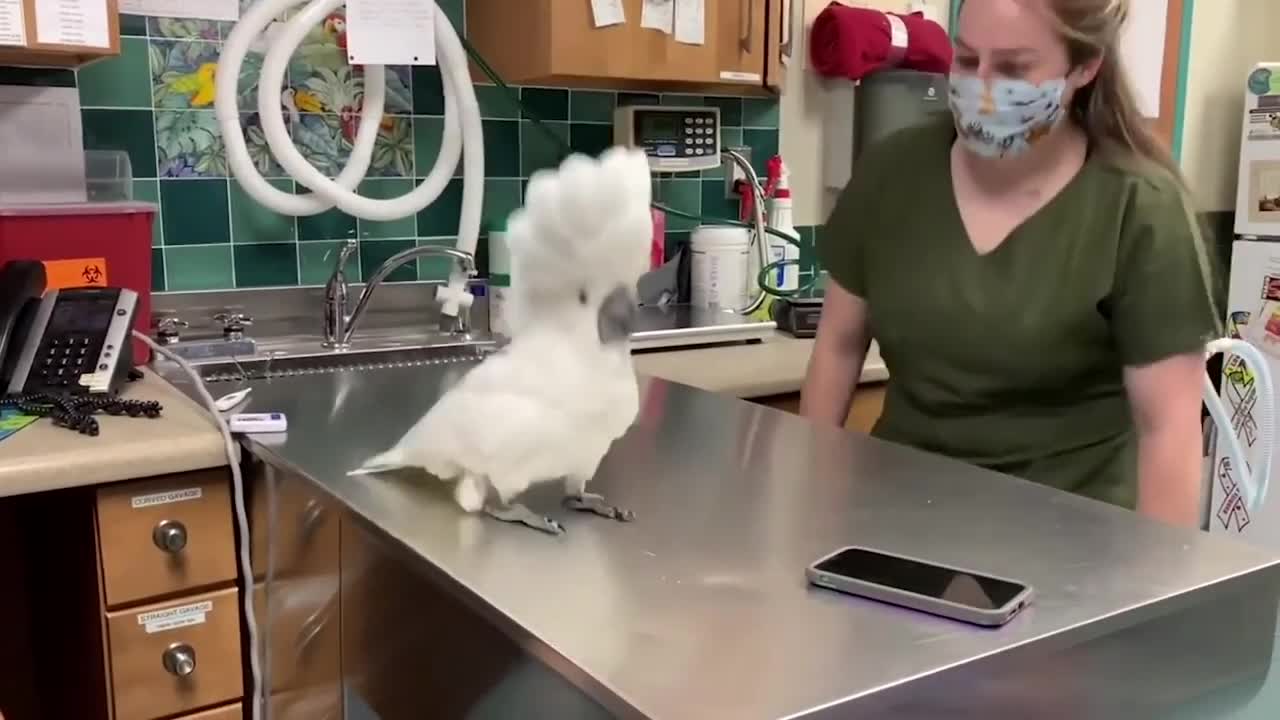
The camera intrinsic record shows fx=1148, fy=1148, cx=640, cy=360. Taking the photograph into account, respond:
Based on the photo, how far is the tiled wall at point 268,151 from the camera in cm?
186

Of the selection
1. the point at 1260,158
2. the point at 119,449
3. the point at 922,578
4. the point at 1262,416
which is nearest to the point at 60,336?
the point at 119,449

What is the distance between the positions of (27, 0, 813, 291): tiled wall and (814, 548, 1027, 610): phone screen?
1.44m

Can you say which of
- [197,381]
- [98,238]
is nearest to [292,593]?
[197,381]

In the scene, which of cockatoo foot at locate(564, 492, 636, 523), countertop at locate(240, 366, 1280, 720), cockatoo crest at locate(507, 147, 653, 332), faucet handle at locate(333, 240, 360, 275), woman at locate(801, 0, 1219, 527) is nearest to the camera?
countertop at locate(240, 366, 1280, 720)

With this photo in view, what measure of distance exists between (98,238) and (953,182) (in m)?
1.16

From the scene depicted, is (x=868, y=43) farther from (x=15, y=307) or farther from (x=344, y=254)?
(x=15, y=307)

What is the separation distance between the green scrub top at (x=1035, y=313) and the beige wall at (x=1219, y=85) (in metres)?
2.32

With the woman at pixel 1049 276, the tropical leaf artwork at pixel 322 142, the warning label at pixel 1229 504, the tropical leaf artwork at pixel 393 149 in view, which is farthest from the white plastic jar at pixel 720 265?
the warning label at pixel 1229 504

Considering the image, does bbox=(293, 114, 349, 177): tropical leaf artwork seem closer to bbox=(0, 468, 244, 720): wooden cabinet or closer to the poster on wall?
bbox=(0, 468, 244, 720): wooden cabinet

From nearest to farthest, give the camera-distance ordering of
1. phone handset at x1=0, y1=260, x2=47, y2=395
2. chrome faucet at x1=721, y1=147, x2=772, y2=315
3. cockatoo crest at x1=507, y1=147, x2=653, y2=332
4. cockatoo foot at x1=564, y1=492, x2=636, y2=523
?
cockatoo crest at x1=507, y1=147, x2=653, y2=332
cockatoo foot at x1=564, y1=492, x2=636, y2=523
phone handset at x1=0, y1=260, x2=47, y2=395
chrome faucet at x1=721, y1=147, x2=772, y2=315

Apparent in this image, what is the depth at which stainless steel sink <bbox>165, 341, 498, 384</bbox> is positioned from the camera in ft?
5.71

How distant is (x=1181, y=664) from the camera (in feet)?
2.73

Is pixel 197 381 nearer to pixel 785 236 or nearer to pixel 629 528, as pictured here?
pixel 629 528

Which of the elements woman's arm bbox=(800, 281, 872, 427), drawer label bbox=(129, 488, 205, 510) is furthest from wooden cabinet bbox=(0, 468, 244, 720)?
woman's arm bbox=(800, 281, 872, 427)
